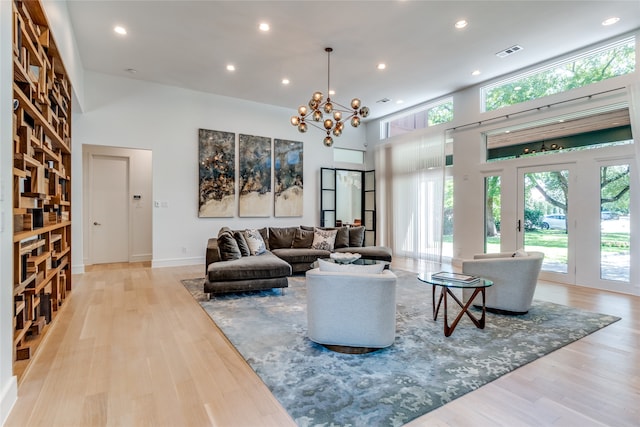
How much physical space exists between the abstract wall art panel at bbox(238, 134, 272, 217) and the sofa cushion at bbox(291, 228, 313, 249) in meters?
1.46

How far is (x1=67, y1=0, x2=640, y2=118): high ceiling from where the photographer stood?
12.5 feet

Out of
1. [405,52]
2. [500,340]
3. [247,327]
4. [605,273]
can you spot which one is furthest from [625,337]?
[405,52]

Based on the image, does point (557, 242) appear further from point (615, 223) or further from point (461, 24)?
point (461, 24)

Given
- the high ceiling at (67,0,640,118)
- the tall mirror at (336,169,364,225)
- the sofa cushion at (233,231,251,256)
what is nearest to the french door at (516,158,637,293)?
the high ceiling at (67,0,640,118)

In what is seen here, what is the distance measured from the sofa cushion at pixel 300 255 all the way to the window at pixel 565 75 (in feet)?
14.0

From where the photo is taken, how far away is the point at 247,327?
3158mm

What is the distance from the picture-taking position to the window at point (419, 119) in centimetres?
701

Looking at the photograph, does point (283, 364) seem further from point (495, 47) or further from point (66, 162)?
point (495, 47)

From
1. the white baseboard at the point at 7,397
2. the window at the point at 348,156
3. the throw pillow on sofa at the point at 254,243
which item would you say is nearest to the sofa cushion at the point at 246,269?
the throw pillow on sofa at the point at 254,243

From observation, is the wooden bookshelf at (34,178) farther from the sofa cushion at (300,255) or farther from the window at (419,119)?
the window at (419,119)

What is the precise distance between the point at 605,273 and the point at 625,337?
225 centimetres

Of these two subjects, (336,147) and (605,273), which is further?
(336,147)

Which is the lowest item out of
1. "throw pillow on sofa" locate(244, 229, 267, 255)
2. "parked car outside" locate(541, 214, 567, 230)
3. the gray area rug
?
the gray area rug

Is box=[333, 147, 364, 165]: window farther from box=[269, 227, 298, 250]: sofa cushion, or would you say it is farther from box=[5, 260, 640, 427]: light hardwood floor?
box=[5, 260, 640, 427]: light hardwood floor
